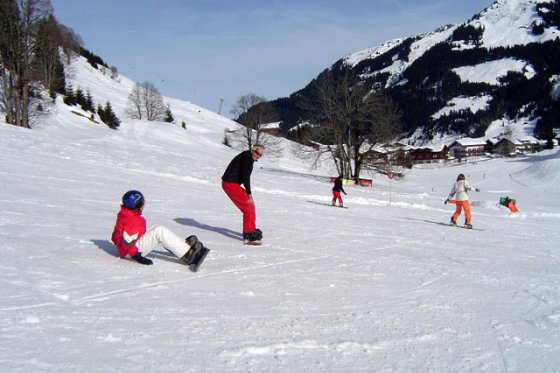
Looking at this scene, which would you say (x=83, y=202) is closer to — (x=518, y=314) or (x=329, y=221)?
(x=329, y=221)

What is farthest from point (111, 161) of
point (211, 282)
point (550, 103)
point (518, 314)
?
point (550, 103)

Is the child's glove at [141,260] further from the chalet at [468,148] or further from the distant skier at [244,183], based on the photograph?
the chalet at [468,148]

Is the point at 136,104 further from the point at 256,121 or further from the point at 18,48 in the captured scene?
the point at 18,48

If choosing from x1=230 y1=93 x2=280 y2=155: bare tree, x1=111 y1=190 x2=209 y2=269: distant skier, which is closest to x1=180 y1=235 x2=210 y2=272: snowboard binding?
x1=111 y1=190 x2=209 y2=269: distant skier

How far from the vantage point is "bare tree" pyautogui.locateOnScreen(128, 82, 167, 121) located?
252 ft

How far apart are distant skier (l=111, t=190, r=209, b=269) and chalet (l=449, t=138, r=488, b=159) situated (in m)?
160

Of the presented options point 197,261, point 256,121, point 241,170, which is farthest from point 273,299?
point 256,121

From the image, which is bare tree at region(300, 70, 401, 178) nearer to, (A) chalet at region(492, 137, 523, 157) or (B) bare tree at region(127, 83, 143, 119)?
(B) bare tree at region(127, 83, 143, 119)

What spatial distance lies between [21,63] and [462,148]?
5993 inches

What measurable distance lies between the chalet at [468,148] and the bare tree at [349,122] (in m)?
128

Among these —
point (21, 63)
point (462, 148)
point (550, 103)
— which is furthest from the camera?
point (550, 103)

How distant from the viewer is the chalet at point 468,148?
151875mm

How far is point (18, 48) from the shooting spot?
29.0 meters

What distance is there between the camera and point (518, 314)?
14.5 ft
